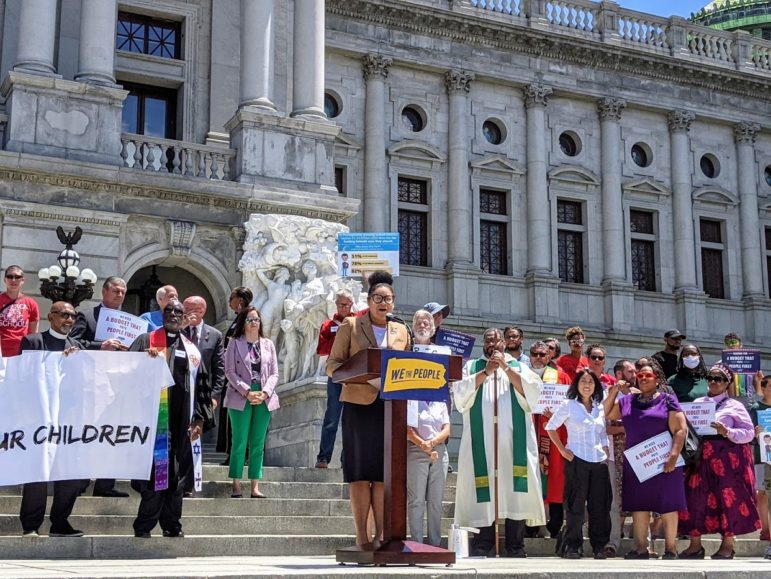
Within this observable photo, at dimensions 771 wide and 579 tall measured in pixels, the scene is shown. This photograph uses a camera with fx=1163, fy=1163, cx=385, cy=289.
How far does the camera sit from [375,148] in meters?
29.0

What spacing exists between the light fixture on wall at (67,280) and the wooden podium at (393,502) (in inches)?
357

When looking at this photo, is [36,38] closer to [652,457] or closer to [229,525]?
[229,525]

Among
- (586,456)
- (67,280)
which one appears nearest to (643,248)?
(67,280)

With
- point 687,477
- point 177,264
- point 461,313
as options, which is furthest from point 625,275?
point 687,477

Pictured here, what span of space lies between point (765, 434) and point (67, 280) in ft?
31.0

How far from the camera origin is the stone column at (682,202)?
1280 inches

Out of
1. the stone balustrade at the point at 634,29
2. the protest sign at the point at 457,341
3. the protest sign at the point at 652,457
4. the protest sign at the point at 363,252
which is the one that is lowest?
the protest sign at the point at 652,457

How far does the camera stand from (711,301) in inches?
1289

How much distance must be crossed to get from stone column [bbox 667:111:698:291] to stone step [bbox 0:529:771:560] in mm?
23455

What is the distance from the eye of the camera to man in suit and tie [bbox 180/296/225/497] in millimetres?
10227

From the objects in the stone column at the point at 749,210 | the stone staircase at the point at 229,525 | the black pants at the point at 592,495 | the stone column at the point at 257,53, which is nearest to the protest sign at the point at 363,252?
the stone staircase at the point at 229,525

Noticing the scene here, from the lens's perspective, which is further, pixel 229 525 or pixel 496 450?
pixel 496 450

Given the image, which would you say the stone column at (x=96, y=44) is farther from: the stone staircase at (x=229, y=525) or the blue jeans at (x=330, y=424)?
the stone staircase at (x=229, y=525)

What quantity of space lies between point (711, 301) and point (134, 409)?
25778 millimetres
